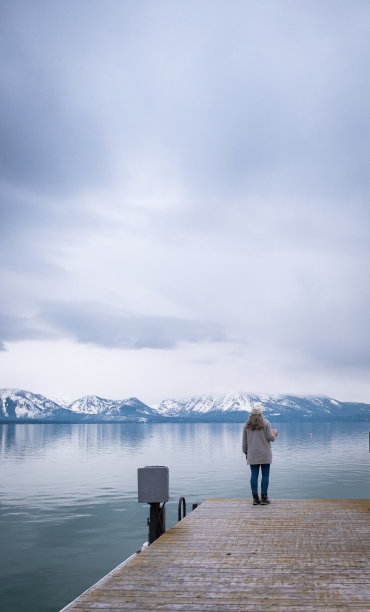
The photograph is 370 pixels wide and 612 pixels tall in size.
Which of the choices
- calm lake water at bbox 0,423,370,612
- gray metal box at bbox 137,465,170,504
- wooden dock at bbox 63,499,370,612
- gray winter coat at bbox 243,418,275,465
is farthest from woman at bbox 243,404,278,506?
calm lake water at bbox 0,423,370,612

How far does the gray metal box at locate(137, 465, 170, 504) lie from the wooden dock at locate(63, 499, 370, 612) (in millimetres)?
808

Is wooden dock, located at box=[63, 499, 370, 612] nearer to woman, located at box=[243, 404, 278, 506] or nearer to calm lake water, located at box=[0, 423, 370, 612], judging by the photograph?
woman, located at box=[243, 404, 278, 506]

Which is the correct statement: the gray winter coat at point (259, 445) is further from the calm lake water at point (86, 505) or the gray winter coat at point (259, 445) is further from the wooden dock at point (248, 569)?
the calm lake water at point (86, 505)

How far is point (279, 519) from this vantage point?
1250cm

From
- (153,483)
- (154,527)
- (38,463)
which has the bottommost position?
(38,463)

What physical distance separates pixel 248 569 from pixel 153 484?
4.64 meters

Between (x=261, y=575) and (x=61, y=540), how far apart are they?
1719 centimetres

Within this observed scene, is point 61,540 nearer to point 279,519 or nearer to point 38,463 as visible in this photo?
point 279,519

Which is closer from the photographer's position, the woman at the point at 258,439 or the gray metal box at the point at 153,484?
the gray metal box at the point at 153,484

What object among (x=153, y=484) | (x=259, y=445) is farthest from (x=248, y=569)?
(x=259, y=445)

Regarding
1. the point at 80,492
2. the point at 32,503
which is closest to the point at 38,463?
the point at 80,492

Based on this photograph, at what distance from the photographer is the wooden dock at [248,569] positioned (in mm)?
6500

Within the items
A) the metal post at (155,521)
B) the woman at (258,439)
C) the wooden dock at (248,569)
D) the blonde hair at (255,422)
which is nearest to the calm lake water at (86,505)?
the metal post at (155,521)

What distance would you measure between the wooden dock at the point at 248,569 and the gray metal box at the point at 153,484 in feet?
2.65
